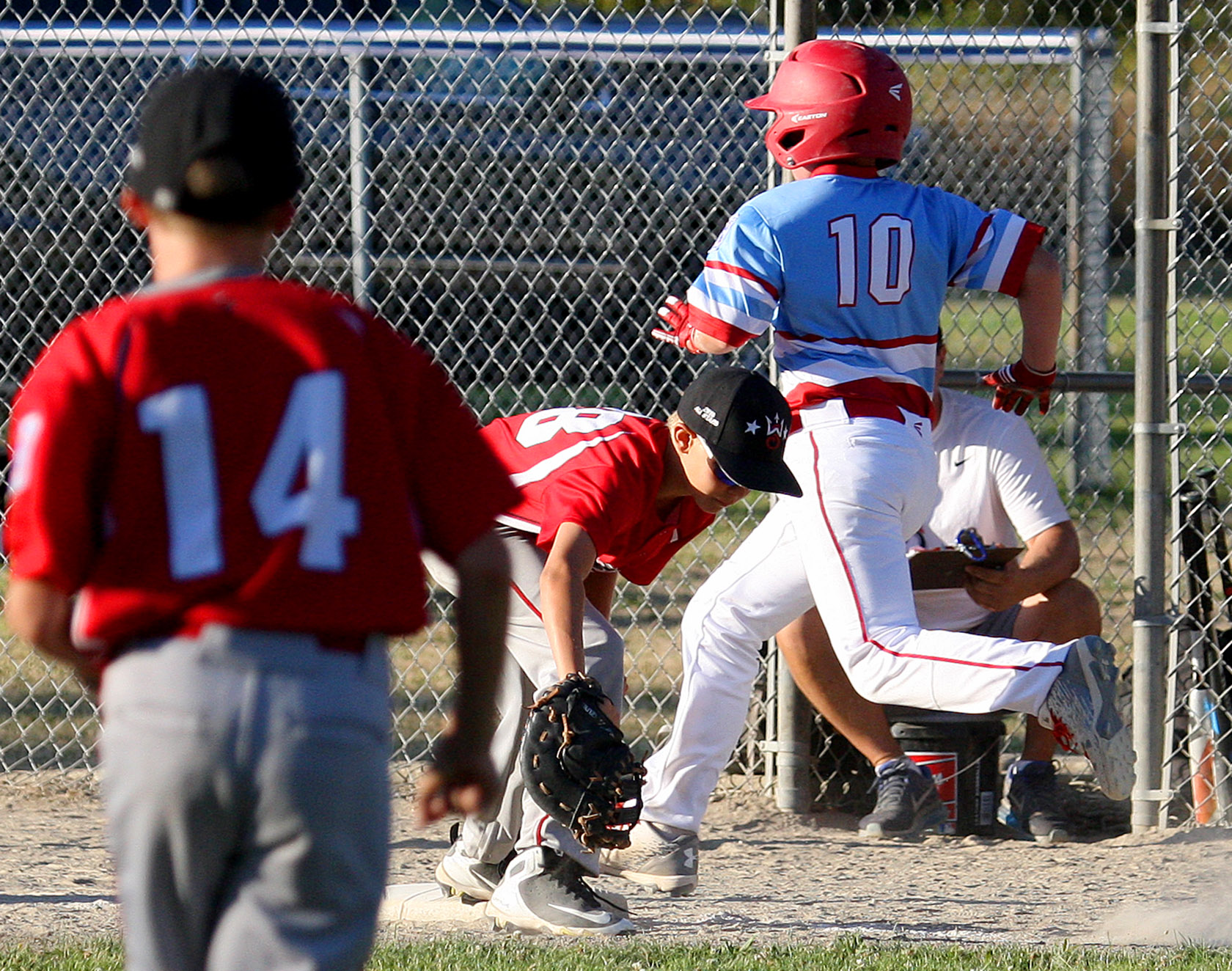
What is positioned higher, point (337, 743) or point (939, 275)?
point (939, 275)

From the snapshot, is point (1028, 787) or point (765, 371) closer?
point (1028, 787)

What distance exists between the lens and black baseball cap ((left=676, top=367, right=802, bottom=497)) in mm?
3412

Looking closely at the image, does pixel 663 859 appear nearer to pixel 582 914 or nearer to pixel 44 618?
pixel 582 914

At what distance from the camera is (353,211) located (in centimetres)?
536

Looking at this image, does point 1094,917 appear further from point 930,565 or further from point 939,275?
point 939,275

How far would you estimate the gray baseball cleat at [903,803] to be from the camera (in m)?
4.49

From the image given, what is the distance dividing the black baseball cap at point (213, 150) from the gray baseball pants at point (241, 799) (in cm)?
50

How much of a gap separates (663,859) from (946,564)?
1.36 m

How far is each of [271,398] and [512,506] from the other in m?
0.37

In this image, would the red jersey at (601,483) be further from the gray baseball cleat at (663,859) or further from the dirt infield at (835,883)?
the dirt infield at (835,883)

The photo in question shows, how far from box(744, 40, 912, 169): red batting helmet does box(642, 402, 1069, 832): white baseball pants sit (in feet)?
2.19

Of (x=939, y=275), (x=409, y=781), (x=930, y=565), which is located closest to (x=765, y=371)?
(x=930, y=565)

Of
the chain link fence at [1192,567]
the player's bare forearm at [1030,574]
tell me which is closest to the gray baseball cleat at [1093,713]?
the player's bare forearm at [1030,574]

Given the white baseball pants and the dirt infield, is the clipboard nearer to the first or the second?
the white baseball pants
